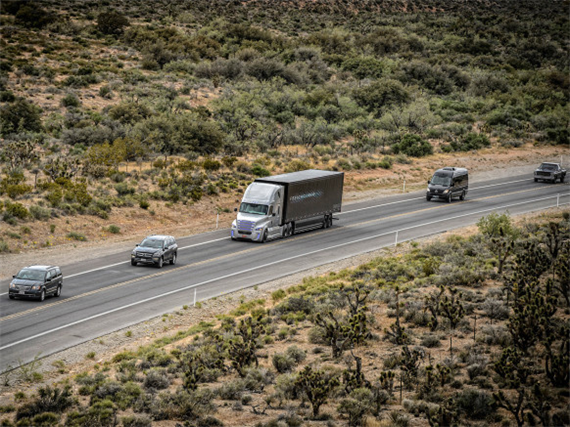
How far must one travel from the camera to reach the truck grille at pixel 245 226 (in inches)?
1576

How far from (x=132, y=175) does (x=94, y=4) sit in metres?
74.9

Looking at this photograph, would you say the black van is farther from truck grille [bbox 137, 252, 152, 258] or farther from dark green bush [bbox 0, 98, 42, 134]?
dark green bush [bbox 0, 98, 42, 134]

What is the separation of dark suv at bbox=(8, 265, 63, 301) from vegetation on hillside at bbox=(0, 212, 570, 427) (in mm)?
6684

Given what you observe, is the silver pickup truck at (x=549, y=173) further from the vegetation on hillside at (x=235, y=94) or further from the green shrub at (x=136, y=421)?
the green shrub at (x=136, y=421)

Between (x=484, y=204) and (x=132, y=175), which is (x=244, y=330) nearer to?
(x=132, y=175)

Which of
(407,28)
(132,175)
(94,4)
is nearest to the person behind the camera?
(132,175)

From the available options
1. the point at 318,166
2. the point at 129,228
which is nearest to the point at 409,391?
the point at 129,228

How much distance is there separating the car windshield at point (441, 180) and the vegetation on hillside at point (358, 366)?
860 inches

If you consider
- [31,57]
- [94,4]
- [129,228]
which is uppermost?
[94,4]

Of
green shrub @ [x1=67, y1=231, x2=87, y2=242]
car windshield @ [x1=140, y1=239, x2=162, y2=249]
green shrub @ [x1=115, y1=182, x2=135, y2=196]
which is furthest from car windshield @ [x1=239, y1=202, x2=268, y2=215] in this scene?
green shrub @ [x1=115, y1=182, x2=135, y2=196]

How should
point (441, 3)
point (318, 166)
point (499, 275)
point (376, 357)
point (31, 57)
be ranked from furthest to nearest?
point (441, 3) → point (31, 57) → point (318, 166) → point (499, 275) → point (376, 357)

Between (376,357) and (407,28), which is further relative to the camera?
(407,28)

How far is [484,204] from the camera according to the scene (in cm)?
5209

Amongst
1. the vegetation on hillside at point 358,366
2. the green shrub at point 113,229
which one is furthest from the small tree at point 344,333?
the green shrub at point 113,229
